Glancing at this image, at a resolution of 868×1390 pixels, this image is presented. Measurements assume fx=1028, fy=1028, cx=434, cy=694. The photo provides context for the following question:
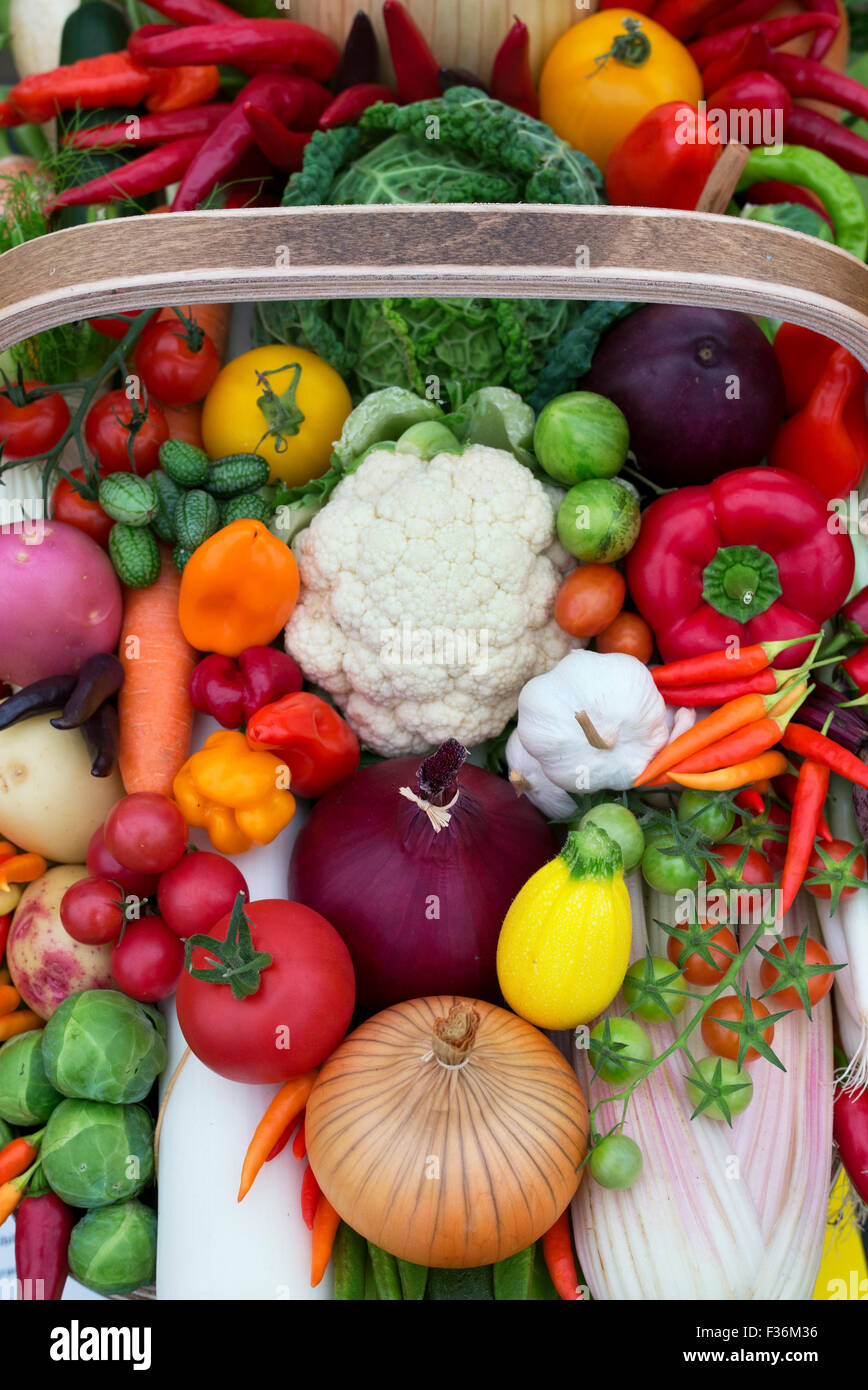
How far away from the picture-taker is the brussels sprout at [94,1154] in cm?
115

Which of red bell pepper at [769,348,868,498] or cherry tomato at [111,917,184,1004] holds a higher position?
red bell pepper at [769,348,868,498]

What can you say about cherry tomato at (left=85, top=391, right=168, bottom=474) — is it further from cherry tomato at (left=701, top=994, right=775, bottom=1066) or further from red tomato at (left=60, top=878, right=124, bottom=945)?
cherry tomato at (left=701, top=994, right=775, bottom=1066)

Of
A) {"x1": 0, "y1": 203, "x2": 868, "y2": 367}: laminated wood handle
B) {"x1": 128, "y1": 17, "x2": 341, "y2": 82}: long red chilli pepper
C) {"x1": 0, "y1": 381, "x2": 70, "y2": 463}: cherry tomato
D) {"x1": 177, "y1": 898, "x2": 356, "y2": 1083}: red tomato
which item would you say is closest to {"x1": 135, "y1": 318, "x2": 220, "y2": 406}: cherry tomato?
{"x1": 0, "y1": 381, "x2": 70, "y2": 463}: cherry tomato

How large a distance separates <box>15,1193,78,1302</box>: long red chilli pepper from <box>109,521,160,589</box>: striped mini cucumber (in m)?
0.77

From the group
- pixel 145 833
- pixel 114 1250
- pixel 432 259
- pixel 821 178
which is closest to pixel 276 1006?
pixel 145 833

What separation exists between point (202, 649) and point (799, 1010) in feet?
2.88

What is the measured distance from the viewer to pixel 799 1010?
1214 mm

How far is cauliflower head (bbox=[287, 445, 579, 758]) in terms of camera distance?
4.47 feet

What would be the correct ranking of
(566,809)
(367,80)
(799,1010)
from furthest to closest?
(367,80), (566,809), (799,1010)

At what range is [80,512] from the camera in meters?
1.41

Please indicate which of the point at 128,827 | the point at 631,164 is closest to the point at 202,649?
the point at 128,827

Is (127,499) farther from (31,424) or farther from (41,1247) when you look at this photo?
(41,1247)

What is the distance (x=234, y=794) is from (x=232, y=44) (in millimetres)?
1186
